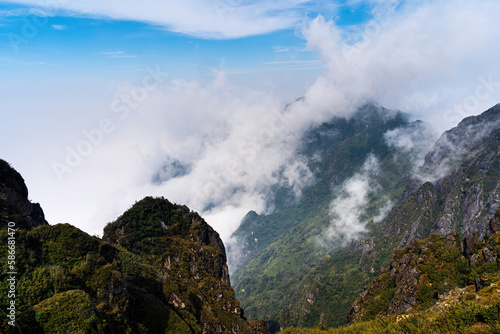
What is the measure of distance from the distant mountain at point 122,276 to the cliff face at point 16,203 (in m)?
0.28

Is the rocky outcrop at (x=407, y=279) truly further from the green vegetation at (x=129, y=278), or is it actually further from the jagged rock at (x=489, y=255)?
the green vegetation at (x=129, y=278)

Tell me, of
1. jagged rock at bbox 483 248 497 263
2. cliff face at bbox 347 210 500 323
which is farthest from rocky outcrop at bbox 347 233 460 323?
jagged rock at bbox 483 248 497 263

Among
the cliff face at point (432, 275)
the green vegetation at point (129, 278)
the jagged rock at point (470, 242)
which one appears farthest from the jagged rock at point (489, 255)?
the green vegetation at point (129, 278)

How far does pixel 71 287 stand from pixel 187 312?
41.1 meters

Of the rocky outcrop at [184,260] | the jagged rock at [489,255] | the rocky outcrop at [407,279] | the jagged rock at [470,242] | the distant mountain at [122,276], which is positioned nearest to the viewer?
the distant mountain at [122,276]

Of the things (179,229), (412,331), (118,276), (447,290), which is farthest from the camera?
(179,229)

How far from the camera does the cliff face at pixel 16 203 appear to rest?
5597 cm

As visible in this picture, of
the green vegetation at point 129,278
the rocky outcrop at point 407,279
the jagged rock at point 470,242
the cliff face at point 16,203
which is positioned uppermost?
the cliff face at point 16,203

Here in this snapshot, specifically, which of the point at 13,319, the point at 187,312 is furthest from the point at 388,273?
the point at 13,319

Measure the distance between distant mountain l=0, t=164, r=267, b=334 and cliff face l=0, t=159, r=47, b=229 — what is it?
0.91 ft

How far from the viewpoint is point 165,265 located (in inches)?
3812

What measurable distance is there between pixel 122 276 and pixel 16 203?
100ft

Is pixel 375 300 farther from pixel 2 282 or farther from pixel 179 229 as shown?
pixel 2 282

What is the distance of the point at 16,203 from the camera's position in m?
61.1
